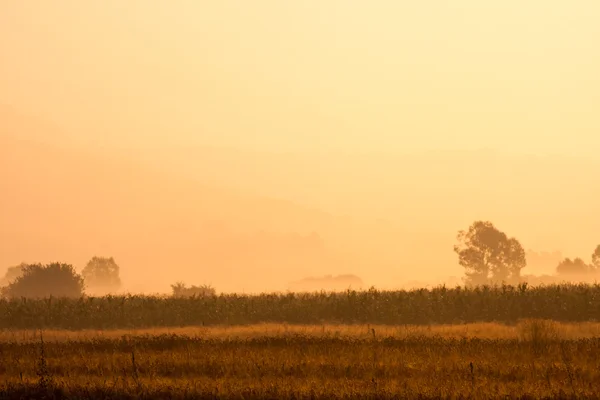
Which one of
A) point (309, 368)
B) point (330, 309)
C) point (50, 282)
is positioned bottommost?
point (309, 368)

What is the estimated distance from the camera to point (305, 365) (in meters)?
19.3

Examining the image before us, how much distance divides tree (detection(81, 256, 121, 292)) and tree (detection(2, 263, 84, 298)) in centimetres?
Answer: 8334

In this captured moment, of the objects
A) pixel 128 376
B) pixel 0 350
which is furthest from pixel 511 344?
pixel 0 350

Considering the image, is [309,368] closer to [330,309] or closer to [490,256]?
[330,309]

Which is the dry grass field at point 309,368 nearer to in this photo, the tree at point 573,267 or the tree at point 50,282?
the tree at point 50,282

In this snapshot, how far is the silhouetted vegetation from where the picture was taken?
4400 centimetres

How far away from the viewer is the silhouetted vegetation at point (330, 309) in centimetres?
4400

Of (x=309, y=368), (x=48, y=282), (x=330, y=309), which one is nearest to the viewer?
(x=309, y=368)

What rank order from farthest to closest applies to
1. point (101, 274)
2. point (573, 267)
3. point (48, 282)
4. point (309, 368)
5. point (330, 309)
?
1. point (101, 274)
2. point (573, 267)
3. point (48, 282)
4. point (330, 309)
5. point (309, 368)

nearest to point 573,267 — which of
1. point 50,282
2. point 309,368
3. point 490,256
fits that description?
point 490,256

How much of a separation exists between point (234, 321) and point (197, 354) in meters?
23.7

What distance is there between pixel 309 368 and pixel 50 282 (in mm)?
68724

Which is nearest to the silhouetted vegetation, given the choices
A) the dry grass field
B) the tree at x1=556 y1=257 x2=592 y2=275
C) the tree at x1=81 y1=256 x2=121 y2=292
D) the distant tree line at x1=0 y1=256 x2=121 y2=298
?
the dry grass field

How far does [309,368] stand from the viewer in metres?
18.9
